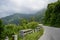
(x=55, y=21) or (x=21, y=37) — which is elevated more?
(x=21, y=37)

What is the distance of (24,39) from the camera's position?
1151cm

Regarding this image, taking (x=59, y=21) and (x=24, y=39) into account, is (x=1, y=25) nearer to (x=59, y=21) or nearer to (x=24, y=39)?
(x=24, y=39)

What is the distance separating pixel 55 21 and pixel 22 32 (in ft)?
156

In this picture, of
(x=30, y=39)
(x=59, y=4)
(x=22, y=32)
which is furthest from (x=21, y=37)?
(x=59, y=4)

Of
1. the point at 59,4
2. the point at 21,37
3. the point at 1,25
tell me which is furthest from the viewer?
the point at 59,4

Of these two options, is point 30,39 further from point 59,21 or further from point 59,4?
point 59,4

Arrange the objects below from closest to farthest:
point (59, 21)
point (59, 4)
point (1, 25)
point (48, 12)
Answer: point (1, 25)
point (59, 21)
point (59, 4)
point (48, 12)

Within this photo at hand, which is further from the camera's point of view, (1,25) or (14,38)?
(1,25)

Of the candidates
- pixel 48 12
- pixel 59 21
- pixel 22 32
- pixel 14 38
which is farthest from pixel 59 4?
pixel 14 38

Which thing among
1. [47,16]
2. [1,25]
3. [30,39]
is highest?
[30,39]

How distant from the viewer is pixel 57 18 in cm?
5891

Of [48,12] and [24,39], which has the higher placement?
[24,39]

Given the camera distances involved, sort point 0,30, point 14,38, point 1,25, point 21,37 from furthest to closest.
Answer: point 1,25
point 0,30
point 21,37
point 14,38

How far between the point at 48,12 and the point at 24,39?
65.5 meters
